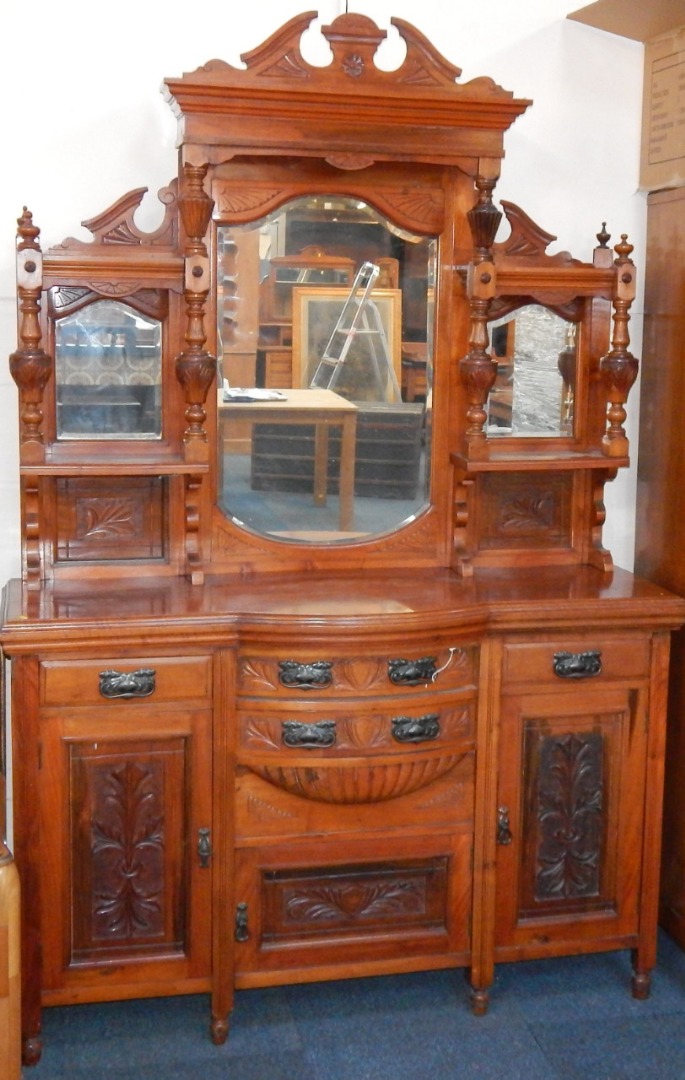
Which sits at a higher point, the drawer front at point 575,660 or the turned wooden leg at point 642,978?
the drawer front at point 575,660

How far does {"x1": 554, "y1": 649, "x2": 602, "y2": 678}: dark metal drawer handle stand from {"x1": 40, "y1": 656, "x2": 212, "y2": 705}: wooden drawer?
78 centimetres

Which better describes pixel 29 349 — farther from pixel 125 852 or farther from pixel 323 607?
pixel 125 852

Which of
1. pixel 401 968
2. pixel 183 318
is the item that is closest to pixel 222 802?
pixel 401 968

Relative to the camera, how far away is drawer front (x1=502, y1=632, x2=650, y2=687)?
9.00 ft

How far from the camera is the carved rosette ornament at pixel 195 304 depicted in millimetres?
2684

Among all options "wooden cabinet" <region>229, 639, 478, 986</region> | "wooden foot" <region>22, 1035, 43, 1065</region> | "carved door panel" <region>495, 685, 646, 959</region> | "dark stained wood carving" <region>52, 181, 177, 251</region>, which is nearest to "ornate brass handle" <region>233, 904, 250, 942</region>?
"wooden cabinet" <region>229, 639, 478, 986</region>

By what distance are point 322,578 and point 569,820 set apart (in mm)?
797

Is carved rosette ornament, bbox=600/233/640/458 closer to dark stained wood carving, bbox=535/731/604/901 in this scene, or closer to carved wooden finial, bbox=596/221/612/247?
carved wooden finial, bbox=596/221/612/247

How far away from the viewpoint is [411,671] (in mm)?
2646

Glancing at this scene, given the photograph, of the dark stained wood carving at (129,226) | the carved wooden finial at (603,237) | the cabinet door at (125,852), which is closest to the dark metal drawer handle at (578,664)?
the cabinet door at (125,852)

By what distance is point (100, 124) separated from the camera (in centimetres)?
Result: 290

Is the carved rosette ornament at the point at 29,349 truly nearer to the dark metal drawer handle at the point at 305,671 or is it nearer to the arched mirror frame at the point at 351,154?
the arched mirror frame at the point at 351,154

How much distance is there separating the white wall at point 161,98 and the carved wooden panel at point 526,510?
0.62 meters

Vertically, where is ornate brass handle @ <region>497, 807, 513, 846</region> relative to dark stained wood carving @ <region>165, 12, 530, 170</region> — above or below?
below
